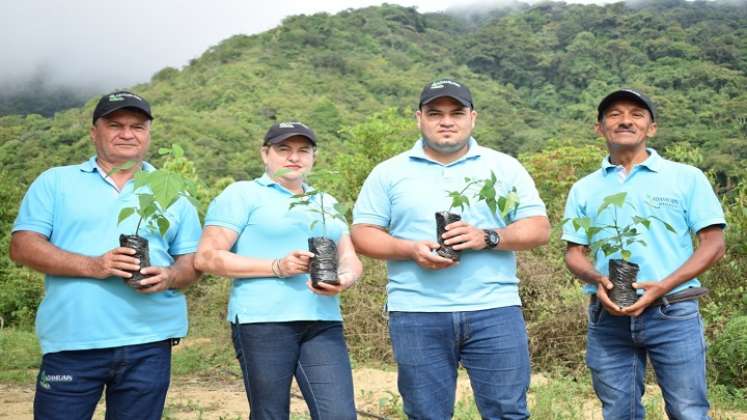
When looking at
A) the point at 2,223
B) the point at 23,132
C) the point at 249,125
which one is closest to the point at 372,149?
the point at 2,223

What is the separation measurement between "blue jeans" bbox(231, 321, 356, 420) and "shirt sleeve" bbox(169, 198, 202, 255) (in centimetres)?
40

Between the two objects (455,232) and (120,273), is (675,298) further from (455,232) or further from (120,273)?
(120,273)

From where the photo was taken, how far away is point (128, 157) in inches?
120

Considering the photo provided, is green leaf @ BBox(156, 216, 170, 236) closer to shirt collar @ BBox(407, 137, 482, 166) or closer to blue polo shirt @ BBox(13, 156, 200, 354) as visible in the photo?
blue polo shirt @ BBox(13, 156, 200, 354)

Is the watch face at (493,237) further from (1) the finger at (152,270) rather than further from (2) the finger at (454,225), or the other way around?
(1) the finger at (152,270)

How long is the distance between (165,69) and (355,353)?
6568 cm

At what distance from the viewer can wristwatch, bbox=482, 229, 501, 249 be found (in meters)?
3.00

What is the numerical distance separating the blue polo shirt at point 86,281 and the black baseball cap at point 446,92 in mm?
1269

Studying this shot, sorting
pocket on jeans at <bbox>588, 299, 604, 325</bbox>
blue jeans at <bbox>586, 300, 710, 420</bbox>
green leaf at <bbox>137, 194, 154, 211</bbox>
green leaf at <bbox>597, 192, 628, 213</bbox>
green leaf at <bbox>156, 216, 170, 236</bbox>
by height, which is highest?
green leaf at <bbox>137, 194, 154, 211</bbox>

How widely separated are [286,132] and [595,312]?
5.03ft

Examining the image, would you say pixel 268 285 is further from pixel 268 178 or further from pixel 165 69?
pixel 165 69

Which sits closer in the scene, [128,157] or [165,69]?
[128,157]

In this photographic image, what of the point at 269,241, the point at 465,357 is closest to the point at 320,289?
the point at 269,241

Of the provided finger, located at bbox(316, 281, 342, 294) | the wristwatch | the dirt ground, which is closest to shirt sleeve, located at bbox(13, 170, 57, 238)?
finger, located at bbox(316, 281, 342, 294)
